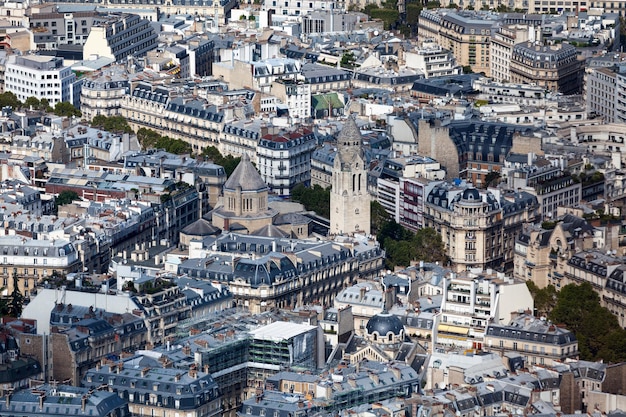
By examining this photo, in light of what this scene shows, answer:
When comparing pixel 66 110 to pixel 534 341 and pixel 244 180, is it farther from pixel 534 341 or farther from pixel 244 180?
pixel 534 341

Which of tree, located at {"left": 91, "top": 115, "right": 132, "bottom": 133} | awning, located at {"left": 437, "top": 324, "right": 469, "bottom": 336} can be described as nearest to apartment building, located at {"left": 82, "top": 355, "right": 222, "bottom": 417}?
awning, located at {"left": 437, "top": 324, "right": 469, "bottom": 336}

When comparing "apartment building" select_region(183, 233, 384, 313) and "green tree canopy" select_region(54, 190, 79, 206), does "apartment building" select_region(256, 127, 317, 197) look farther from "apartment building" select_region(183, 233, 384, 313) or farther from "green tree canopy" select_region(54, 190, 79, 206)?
"apartment building" select_region(183, 233, 384, 313)

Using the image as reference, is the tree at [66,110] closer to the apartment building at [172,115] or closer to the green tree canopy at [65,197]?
the apartment building at [172,115]

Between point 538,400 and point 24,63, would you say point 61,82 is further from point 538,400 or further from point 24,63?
point 538,400

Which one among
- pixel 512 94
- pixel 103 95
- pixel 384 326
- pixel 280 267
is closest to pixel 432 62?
pixel 512 94

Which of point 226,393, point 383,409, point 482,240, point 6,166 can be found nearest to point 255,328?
point 226,393
